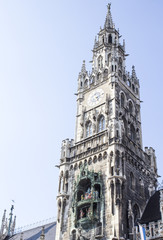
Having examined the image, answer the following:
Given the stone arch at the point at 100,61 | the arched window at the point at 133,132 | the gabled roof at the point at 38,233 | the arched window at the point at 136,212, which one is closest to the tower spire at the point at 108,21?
the stone arch at the point at 100,61

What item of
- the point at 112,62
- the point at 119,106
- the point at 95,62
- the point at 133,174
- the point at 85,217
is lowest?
the point at 85,217

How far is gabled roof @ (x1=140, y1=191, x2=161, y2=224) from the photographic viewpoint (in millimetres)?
31106

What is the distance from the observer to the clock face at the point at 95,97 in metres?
41.5

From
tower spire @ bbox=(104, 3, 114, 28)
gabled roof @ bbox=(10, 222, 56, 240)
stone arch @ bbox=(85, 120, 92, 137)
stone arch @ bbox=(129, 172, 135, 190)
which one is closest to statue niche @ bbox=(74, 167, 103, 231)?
stone arch @ bbox=(129, 172, 135, 190)

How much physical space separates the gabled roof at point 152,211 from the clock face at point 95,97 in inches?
495

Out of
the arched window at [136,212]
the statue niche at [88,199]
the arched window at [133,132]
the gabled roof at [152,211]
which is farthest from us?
the arched window at [133,132]

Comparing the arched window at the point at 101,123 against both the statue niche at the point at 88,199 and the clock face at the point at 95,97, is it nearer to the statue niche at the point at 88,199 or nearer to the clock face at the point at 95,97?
the clock face at the point at 95,97

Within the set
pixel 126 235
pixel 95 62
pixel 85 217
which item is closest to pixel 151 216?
pixel 126 235

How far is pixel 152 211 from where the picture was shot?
3275 centimetres

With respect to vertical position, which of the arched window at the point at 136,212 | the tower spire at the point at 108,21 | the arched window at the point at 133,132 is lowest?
the arched window at the point at 136,212

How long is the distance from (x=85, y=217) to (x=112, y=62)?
19.9 meters

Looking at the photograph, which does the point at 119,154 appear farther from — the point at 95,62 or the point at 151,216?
the point at 95,62

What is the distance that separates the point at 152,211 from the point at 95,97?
1537 cm

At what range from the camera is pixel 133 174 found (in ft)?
114
